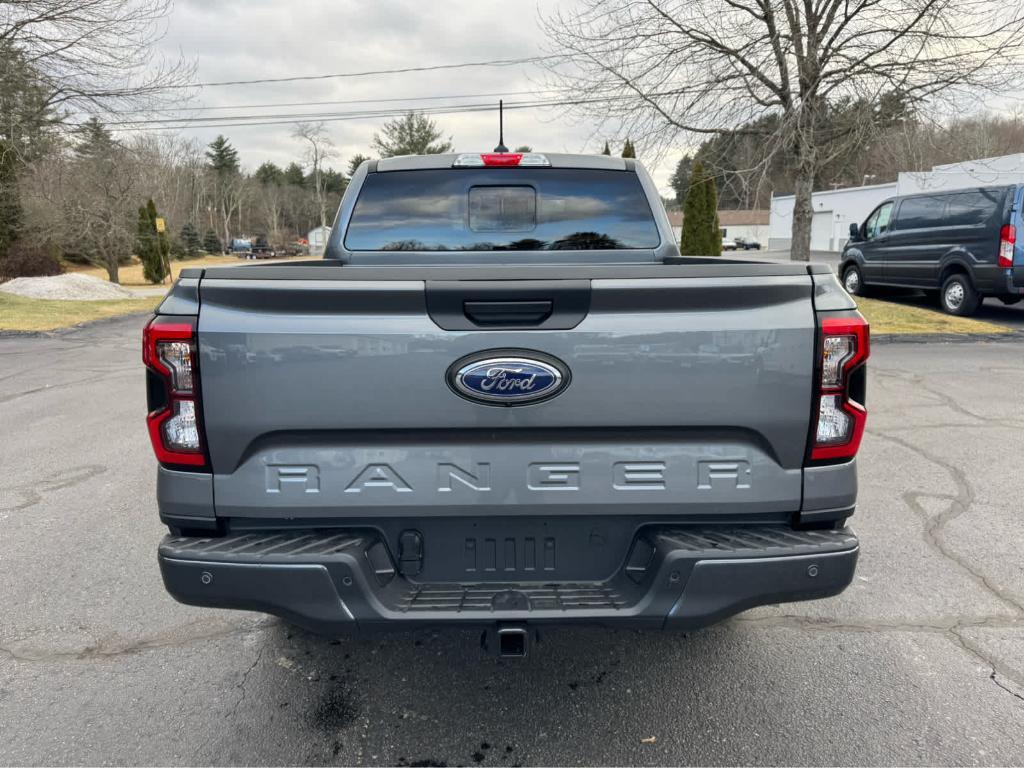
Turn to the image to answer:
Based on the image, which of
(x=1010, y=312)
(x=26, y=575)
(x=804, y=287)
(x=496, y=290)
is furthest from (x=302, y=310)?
(x=1010, y=312)

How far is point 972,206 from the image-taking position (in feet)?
41.3

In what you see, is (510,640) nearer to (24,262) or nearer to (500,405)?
(500,405)

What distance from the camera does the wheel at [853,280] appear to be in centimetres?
1606

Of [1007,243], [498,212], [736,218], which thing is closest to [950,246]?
[1007,243]

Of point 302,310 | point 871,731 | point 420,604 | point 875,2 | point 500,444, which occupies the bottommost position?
point 871,731

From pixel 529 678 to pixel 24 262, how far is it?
34823mm

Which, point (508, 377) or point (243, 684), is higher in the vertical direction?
point (508, 377)

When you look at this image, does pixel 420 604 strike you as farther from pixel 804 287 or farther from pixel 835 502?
pixel 804 287

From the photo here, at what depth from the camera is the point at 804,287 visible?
2066 mm

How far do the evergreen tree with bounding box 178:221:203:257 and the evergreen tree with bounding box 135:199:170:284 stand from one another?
24717 millimetres

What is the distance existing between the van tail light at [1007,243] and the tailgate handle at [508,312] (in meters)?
13.0

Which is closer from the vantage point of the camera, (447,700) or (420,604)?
(420,604)

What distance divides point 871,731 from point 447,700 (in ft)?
5.09

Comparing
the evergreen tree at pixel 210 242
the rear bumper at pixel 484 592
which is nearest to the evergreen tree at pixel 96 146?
the rear bumper at pixel 484 592
